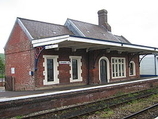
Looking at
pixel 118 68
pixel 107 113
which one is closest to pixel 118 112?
pixel 107 113

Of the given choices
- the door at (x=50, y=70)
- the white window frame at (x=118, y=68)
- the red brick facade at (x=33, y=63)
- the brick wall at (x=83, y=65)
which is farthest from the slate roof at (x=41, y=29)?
the white window frame at (x=118, y=68)

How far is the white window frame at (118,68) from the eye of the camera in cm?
1933

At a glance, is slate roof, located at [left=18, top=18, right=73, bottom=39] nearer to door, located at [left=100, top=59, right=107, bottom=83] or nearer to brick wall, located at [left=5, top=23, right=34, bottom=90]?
brick wall, located at [left=5, top=23, right=34, bottom=90]

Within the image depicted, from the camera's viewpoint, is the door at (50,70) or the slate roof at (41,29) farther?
the slate roof at (41,29)

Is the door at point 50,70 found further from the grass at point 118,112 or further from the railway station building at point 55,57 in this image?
the grass at point 118,112

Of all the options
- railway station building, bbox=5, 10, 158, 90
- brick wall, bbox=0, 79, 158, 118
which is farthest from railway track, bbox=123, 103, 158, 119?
railway station building, bbox=5, 10, 158, 90

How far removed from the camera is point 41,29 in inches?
624

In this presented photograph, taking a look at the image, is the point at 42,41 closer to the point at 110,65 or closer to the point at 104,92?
the point at 104,92

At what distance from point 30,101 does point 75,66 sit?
26.3 ft

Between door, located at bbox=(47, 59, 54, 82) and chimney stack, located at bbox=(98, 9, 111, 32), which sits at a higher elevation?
chimney stack, located at bbox=(98, 9, 111, 32)

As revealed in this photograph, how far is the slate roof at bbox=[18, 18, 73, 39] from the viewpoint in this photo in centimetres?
1467

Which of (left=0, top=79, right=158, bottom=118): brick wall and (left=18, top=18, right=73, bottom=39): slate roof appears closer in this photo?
(left=0, top=79, right=158, bottom=118): brick wall

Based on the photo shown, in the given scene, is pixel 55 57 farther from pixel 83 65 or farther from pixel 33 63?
pixel 83 65

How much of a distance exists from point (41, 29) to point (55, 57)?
3.18 m
